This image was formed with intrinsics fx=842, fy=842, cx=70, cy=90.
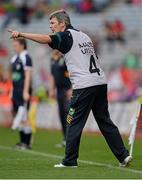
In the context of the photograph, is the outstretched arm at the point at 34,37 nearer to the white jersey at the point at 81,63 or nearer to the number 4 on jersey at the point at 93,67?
the white jersey at the point at 81,63

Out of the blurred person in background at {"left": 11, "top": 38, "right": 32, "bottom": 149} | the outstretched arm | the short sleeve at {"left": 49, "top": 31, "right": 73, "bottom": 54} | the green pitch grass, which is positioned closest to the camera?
the green pitch grass

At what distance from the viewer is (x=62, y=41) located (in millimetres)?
11328

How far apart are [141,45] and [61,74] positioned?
11.6m

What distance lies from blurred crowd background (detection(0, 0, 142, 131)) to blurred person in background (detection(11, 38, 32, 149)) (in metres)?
8.54

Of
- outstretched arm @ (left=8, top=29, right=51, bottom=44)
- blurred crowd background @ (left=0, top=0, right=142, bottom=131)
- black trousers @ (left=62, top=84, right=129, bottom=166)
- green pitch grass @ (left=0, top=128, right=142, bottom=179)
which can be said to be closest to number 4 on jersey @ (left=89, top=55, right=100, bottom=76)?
black trousers @ (left=62, top=84, right=129, bottom=166)

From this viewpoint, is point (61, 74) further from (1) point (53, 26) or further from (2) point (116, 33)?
(2) point (116, 33)

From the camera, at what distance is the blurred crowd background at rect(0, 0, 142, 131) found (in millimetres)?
25703

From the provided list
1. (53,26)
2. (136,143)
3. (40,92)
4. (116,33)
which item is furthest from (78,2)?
(53,26)

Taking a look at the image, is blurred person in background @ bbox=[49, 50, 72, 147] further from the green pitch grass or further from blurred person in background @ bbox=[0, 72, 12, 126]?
blurred person in background @ bbox=[0, 72, 12, 126]

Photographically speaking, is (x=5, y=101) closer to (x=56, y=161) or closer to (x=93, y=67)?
(x=56, y=161)

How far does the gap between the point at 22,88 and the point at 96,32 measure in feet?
45.4

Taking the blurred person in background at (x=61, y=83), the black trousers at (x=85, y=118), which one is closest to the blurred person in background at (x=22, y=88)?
the blurred person in background at (x=61, y=83)

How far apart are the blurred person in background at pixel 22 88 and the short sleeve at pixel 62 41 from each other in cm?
421

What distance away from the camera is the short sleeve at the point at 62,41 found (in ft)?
36.9
